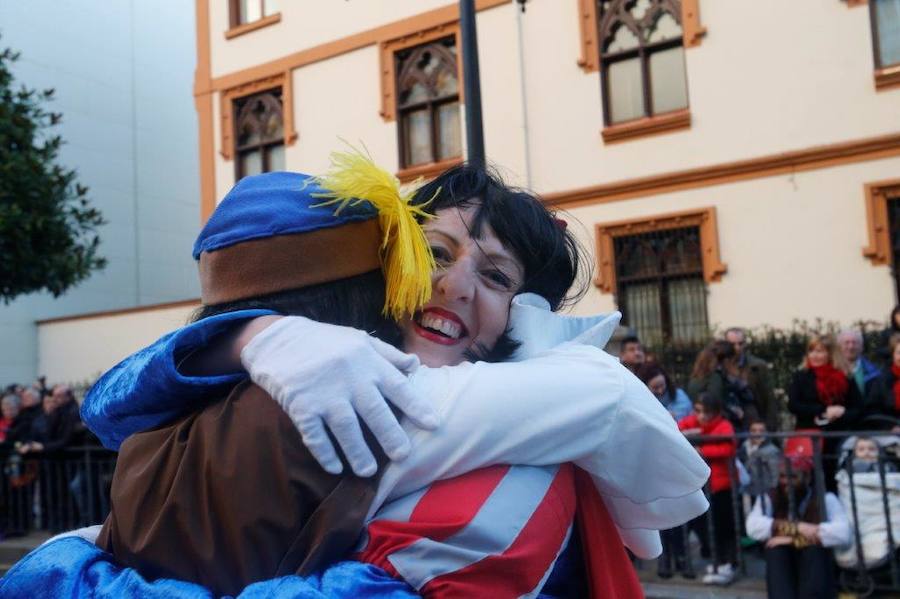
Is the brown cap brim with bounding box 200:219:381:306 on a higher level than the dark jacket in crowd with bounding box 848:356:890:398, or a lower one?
higher

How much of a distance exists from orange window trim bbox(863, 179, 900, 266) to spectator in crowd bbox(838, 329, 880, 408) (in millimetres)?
4308

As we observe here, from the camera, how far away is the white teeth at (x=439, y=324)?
1.65 metres

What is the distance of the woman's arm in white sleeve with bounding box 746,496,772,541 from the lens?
5914 millimetres

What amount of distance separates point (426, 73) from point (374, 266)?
13.9 metres

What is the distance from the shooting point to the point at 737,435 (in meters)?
6.29

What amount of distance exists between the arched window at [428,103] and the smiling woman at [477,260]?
13.1m

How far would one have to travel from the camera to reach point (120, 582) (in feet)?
4.21

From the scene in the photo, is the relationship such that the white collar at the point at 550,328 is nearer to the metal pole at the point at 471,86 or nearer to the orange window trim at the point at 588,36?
the metal pole at the point at 471,86

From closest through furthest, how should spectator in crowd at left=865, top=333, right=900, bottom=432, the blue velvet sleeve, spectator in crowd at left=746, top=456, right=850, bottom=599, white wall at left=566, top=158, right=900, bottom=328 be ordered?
1. the blue velvet sleeve
2. spectator in crowd at left=746, top=456, right=850, bottom=599
3. spectator in crowd at left=865, top=333, right=900, bottom=432
4. white wall at left=566, top=158, right=900, bottom=328

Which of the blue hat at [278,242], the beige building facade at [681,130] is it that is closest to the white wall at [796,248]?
the beige building facade at [681,130]

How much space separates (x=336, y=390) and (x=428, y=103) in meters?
14.0

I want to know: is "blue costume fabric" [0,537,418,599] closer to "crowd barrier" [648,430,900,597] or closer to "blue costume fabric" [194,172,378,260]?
"blue costume fabric" [194,172,378,260]

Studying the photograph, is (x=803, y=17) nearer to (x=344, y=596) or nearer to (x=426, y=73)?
(x=426, y=73)

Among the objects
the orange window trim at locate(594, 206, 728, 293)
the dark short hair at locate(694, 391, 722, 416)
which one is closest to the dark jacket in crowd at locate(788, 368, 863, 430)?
the dark short hair at locate(694, 391, 722, 416)
